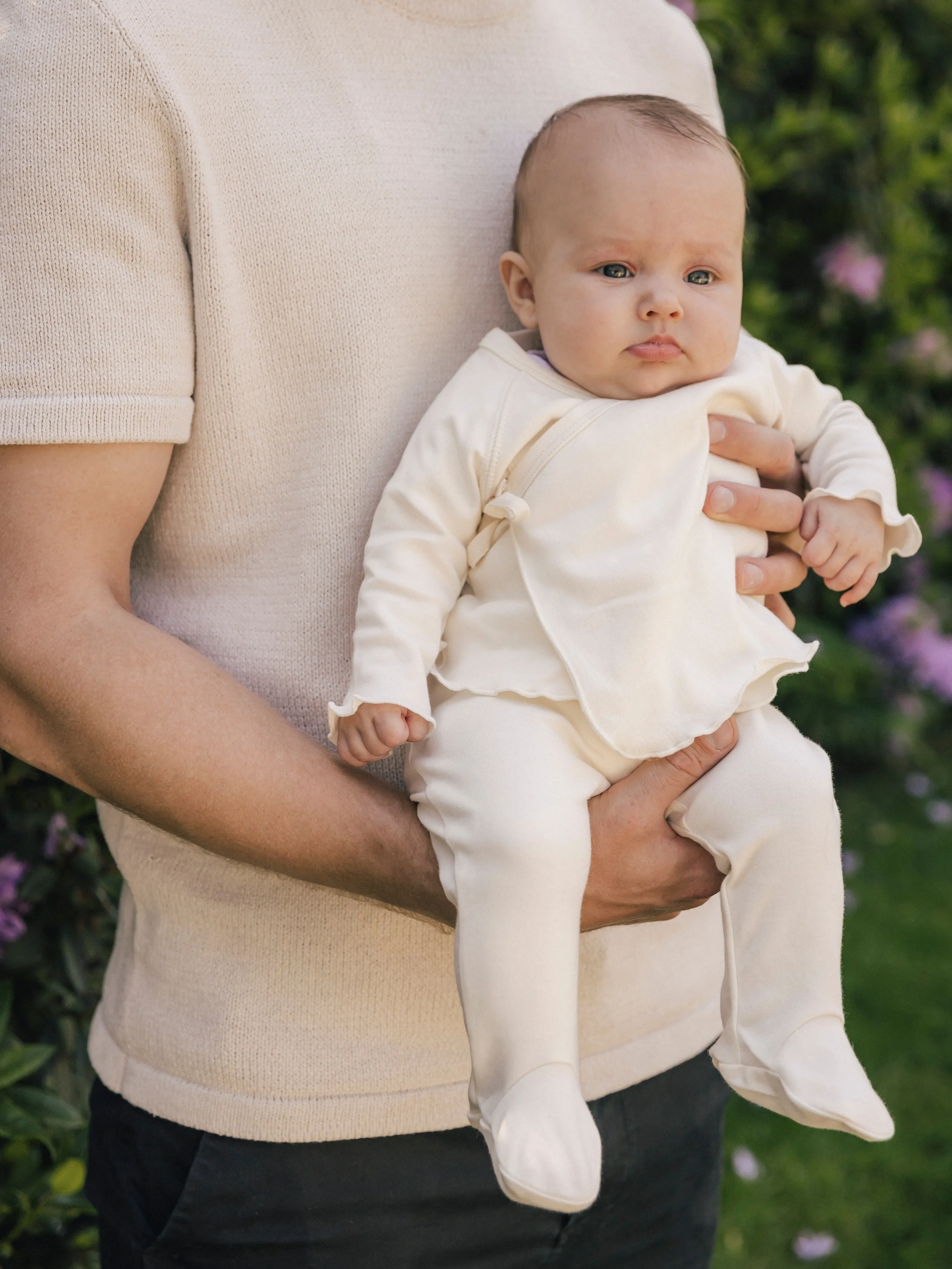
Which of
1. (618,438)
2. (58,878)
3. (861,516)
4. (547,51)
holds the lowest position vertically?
(58,878)

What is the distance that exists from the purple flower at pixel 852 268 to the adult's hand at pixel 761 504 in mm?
3006

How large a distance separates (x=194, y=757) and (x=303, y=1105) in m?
0.38

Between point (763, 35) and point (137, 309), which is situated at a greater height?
point (137, 309)

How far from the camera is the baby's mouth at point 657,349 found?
1.37 m

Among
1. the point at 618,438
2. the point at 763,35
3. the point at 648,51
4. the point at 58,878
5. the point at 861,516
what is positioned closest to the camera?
the point at 618,438

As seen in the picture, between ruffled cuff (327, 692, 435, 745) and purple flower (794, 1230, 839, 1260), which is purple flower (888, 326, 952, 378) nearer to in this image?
purple flower (794, 1230, 839, 1260)

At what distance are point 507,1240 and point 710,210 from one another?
1.16m

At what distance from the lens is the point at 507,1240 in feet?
4.47

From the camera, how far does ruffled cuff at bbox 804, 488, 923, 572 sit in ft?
4.62

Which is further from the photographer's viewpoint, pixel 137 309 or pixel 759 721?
pixel 759 721

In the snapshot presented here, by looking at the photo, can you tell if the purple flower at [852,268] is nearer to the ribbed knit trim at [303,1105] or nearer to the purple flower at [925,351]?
the purple flower at [925,351]

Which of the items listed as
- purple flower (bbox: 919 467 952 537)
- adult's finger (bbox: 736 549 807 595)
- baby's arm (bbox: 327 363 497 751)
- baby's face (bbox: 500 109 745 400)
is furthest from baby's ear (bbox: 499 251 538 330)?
purple flower (bbox: 919 467 952 537)

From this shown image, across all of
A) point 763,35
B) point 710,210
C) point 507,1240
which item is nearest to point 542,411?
point 710,210

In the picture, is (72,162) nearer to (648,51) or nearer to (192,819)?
(192,819)
